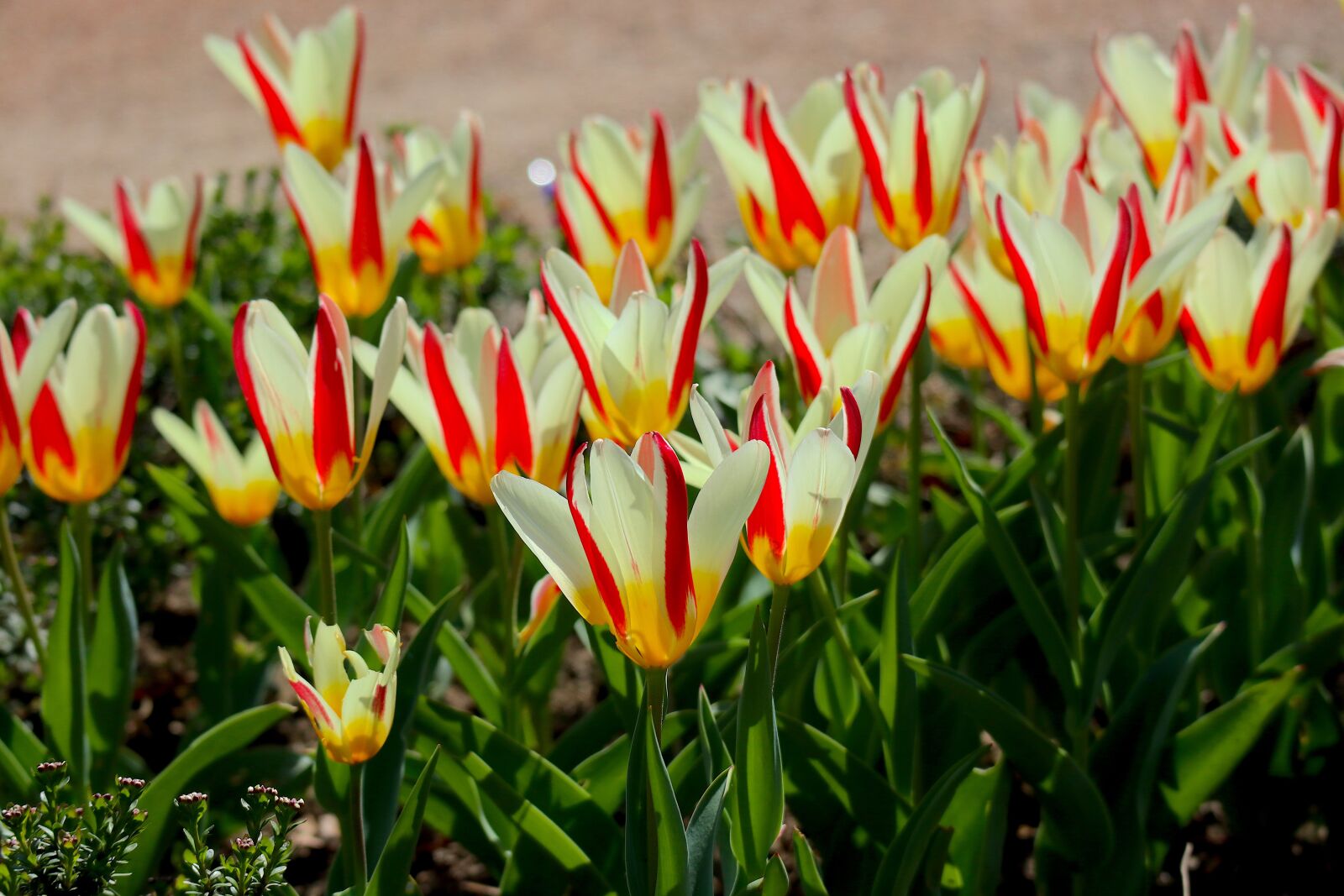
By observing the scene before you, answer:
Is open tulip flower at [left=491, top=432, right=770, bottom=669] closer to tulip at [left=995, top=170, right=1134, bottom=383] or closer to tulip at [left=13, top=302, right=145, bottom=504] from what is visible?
tulip at [left=995, top=170, right=1134, bottom=383]

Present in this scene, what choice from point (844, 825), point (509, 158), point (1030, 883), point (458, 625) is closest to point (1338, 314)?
point (1030, 883)

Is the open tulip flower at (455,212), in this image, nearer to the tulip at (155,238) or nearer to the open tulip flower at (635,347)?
the tulip at (155,238)

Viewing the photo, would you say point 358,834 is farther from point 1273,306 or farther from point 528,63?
point 528,63

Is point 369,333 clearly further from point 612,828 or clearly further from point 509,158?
point 509,158

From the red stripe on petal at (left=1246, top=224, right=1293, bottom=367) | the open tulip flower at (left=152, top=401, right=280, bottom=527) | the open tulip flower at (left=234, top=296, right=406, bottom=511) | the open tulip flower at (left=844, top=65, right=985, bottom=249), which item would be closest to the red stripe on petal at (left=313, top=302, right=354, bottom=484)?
the open tulip flower at (left=234, top=296, right=406, bottom=511)

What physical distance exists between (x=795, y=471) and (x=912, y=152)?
71 cm

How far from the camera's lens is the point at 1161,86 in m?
2.07

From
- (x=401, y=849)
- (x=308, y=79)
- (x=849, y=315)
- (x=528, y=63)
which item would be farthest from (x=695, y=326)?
(x=528, y=63)

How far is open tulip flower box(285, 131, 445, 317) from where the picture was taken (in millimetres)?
1728

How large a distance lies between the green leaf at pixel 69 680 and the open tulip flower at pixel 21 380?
0.50 ft

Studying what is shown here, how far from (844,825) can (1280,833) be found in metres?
0.68

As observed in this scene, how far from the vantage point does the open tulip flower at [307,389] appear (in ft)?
4.18

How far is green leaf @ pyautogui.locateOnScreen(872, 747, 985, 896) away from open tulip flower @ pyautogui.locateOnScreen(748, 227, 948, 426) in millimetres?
364

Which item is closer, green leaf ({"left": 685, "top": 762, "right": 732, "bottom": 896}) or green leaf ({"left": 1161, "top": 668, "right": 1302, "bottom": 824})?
green leaf ({"left": 685, "top": 762, "right": 732, "bottom": 896})
